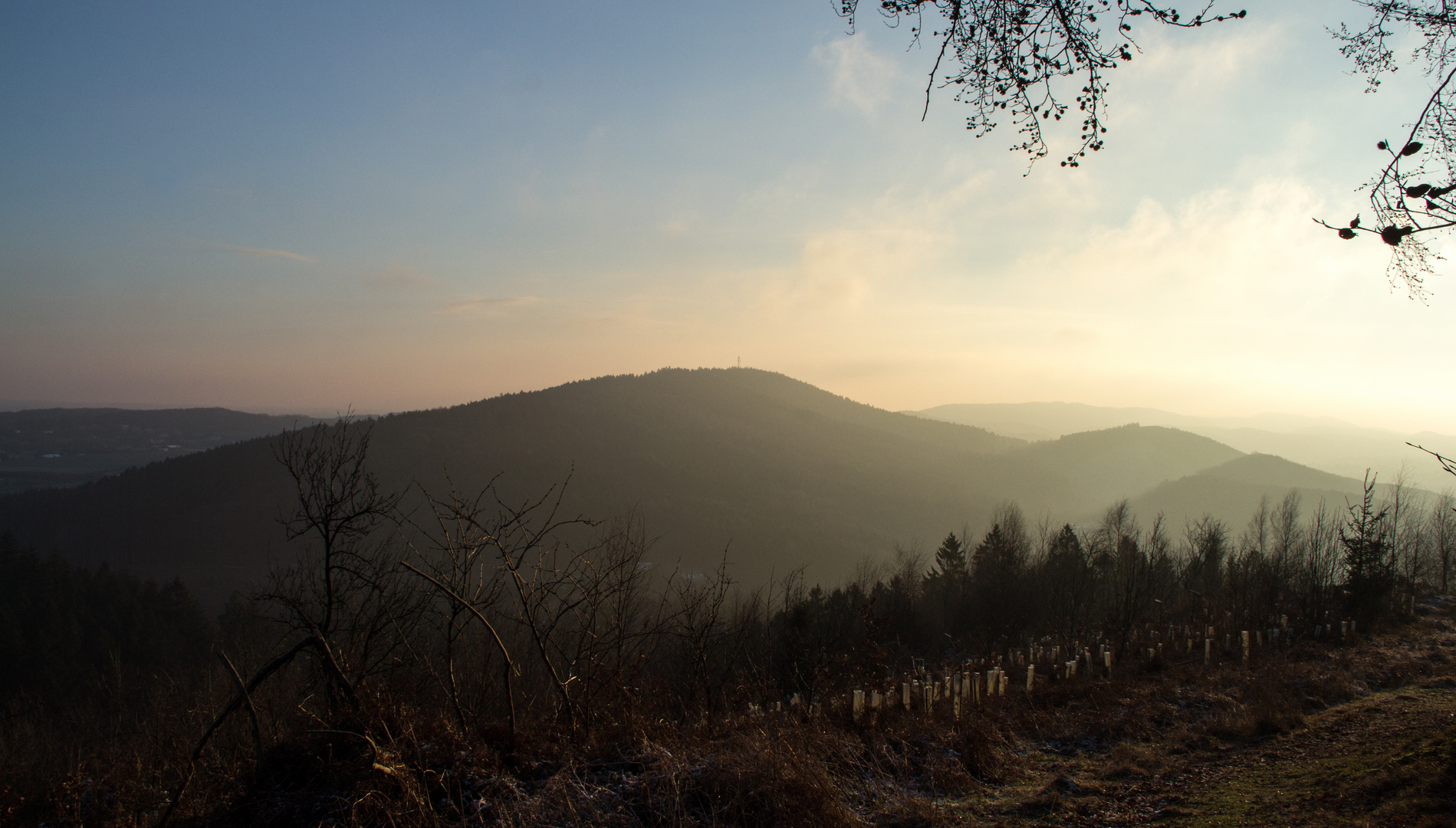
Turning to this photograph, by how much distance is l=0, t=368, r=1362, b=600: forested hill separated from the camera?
3905 inches

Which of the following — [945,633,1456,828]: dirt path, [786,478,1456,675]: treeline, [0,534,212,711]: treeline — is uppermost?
[945,633,1456,828]: dirt path

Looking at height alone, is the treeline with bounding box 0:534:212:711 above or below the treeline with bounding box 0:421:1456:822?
below

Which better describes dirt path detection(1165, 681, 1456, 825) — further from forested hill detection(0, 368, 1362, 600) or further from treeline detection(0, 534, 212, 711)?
forested hill detection(0, 368, 1362, 600)

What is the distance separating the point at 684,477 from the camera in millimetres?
120438

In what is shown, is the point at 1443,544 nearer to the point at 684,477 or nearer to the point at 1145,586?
the point at 1145,586

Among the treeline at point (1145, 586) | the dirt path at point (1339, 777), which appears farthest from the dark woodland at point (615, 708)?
the treeline at point (1145, 586)

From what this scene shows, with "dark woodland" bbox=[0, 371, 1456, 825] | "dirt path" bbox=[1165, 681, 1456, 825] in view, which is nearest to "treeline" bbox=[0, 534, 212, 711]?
"dark woodland" bbox=[0, 371, 1456, 825]

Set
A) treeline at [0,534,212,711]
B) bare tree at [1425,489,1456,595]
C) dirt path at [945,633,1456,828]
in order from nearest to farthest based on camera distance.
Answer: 1. dirt path at [945,633,1456,828]
2. bare tree at [1425,489,1456,595]
3. treeline at [0,534,212,711]

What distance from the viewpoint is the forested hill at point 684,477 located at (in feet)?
325

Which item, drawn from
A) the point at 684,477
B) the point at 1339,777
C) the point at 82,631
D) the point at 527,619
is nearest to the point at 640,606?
the point at 527,619

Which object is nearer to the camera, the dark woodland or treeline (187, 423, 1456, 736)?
the dark woodland

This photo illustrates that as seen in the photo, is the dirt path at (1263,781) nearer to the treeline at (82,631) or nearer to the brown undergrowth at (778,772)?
the brown undergrowth at (778,772)

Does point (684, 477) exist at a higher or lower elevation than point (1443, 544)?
lower

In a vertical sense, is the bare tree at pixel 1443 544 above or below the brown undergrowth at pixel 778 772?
below
